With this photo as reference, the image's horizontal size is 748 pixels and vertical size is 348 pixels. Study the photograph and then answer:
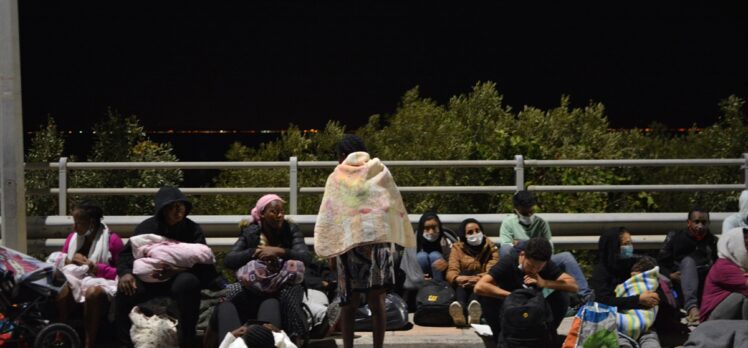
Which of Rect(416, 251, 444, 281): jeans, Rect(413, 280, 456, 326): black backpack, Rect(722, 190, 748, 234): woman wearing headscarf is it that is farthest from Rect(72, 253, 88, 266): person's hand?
Rect(722, 190, 748, 234): woman wearing headscarf

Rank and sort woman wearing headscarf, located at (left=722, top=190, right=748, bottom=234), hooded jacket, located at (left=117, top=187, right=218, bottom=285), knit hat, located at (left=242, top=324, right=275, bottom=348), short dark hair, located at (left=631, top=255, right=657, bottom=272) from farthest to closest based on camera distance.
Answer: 1. woman wearing headscarf, located at (left=722, top=190, right=748, bottom=234)
2. short dark hair, located at (left=631, top=255, right=657, bottom=272)
3. hooded jacket, located at (left=117, top=187, right=218, bottom=285)
4. knit hat, located at (left=242, top=324, right=275, bottom=348)

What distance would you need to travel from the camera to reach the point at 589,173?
12.3 meters

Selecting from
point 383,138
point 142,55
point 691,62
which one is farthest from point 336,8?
point 691,62

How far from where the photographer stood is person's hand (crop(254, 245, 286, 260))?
26.1ft

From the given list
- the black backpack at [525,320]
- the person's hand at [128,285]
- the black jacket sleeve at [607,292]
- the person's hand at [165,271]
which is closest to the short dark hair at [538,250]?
the black backpack at [525,320]

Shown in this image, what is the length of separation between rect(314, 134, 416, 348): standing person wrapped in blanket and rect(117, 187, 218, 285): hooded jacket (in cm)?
124

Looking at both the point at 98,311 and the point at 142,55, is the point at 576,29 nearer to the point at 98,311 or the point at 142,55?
the point at 142,55

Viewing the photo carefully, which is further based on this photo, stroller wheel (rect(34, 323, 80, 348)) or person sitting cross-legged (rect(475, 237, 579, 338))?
person sitting cross-legged (rect(475, 237, 579, 338))

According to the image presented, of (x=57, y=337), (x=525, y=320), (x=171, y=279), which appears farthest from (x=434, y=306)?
(x=57, y=337)

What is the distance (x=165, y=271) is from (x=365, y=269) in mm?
1643

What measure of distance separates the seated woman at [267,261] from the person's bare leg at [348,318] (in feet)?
1.42

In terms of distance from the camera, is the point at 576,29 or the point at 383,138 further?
the point at 576,29

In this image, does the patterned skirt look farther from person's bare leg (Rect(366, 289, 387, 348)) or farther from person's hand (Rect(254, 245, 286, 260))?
person's hand (Rect(254, 245, 286, 260))

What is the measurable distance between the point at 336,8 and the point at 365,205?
30.8 feet
